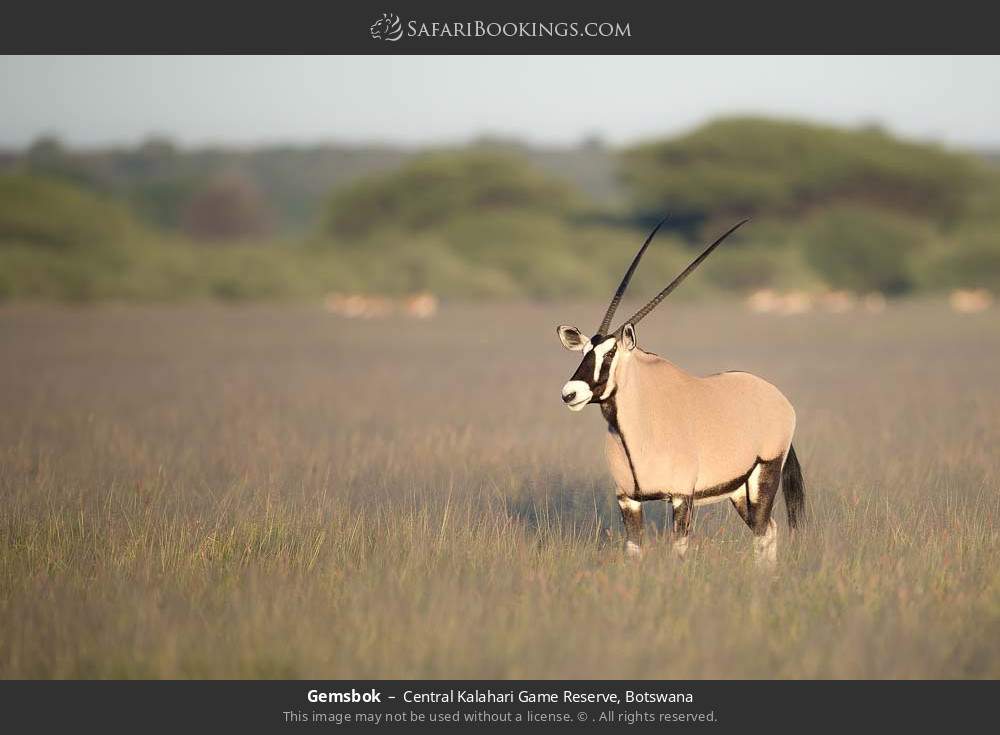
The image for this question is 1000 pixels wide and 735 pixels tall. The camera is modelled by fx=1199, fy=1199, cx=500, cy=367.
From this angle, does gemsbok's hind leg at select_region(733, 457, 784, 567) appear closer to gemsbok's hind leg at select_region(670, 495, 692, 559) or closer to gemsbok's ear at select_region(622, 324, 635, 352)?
gemsbok's hind leg at select_region(670, 495, 692, 559)

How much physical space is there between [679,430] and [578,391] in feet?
2.43

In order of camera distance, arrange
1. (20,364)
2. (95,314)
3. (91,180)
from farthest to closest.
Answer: (91,180), (95,314), (20,364)

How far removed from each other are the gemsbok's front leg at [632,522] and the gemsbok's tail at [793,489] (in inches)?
42.6

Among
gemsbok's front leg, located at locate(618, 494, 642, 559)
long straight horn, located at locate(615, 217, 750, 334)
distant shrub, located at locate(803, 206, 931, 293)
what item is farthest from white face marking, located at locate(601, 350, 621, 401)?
distant shrub, located at locate(803, 206, 931, 293)

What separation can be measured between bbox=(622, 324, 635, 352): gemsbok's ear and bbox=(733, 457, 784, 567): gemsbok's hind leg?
3.63 ft

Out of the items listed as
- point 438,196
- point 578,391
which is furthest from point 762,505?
point 438,196

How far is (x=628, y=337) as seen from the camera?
17.5 ft

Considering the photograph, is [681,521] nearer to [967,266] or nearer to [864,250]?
[967,266]

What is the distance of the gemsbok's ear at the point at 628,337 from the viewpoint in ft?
17.4

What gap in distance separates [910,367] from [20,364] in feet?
47.5

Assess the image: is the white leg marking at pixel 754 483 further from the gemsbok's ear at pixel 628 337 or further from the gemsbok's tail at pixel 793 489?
the gemsbok's ear at pixel 628 337

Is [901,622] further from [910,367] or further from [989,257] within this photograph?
[989,257]

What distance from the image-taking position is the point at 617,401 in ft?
18.1
